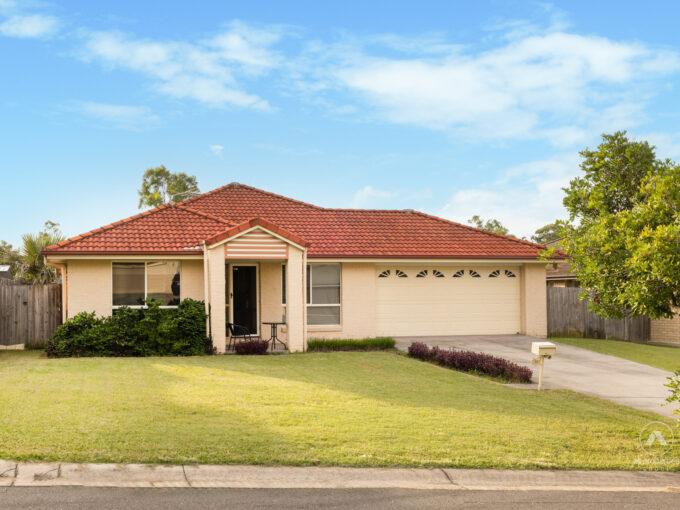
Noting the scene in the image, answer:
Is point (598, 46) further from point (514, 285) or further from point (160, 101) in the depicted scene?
point (160, 101)

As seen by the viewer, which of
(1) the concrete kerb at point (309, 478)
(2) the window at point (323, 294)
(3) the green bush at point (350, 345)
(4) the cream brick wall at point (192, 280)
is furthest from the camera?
(2) the window at point (323, 294)

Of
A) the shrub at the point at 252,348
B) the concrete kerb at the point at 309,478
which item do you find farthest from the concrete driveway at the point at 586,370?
the shrub at the point at 252,348

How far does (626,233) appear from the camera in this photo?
7.21 metres

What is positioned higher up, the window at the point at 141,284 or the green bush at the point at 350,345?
the window at the point at 141,284

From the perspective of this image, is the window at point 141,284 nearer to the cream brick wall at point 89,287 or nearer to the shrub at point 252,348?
the cream brick wall at point 89,287

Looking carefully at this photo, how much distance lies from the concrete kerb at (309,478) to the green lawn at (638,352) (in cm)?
1070

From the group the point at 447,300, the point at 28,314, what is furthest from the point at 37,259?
the point at 447,300

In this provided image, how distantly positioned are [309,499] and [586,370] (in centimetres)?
1098

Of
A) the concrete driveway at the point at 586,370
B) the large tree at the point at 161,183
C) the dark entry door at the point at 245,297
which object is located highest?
the large tree at the point at 161,183

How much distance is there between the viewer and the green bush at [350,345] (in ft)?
58.2

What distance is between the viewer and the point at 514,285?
72.1 feet

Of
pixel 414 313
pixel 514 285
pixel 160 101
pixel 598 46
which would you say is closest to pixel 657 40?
pixel 598 46

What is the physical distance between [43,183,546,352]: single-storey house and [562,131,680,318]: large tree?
1008 cm

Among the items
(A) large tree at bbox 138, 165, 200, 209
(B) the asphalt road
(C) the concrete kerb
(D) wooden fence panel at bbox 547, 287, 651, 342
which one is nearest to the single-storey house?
(D) wooden fence panel at bbox 547, 287, 651, 342
